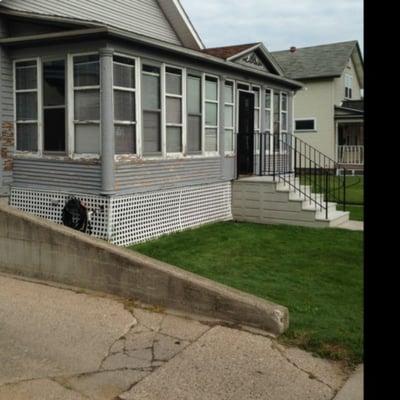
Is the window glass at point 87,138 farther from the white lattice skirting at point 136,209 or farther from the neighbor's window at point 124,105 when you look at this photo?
the white lattice skirting at point 136,209

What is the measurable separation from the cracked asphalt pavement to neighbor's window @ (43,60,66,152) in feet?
13.8

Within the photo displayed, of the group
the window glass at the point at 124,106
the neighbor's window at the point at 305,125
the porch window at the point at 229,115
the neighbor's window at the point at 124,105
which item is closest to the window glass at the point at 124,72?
the neighbor's window at the point at 124,105

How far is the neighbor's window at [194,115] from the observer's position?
11180 mm

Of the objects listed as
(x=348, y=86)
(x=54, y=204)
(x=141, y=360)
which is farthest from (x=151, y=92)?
(x=348, y=86)

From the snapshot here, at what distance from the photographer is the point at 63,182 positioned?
9.56 metres

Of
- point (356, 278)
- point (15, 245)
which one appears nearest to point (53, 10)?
point (15, 245)

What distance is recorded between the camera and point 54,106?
9.59m

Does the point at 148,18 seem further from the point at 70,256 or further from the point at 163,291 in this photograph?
the point at 163,291

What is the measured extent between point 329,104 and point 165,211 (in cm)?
1958

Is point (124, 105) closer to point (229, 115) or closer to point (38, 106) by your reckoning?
point (38, 106)

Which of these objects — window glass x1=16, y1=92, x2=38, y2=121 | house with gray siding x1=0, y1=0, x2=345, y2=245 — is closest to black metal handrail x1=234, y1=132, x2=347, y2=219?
house with gray siding x1=0, y1=0, x2=345, y2=245

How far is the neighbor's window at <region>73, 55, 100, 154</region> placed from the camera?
9078 mm

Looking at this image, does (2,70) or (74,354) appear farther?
(2,70)
